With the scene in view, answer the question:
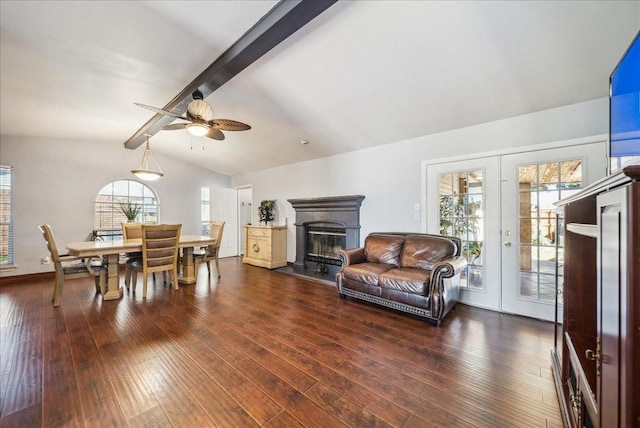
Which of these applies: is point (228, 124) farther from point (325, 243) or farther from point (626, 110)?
point (626, 110)

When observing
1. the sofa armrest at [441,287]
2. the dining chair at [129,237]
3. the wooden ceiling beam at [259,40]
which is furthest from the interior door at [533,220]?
the dining chair at [129,237]

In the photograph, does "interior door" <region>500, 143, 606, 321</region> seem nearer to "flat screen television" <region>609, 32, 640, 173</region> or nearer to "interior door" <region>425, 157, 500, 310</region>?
"interior door" <region>425, 157, 500, 310</region>

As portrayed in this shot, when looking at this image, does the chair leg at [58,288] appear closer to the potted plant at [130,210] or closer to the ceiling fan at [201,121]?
the ceiling fan at [201,121]

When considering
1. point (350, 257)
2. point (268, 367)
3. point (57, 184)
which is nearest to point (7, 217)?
point (57, 184)

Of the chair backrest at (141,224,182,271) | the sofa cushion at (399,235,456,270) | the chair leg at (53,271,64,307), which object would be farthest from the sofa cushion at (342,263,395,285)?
the chair leg at (53,271,64,307)

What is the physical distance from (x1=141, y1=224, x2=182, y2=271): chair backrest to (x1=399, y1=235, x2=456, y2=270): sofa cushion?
340cm

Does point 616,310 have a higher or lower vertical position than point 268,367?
higher

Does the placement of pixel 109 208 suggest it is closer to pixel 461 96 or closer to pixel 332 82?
pixel 332 82

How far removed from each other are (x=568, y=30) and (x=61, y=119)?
21.4 feet

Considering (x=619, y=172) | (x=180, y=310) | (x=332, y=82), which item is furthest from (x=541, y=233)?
(x=180, y=310)

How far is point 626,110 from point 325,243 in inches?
165

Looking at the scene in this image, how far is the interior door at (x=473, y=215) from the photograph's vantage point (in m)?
3.07

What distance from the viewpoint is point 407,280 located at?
276 centimetres

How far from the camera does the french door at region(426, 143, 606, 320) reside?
8.76 ft
